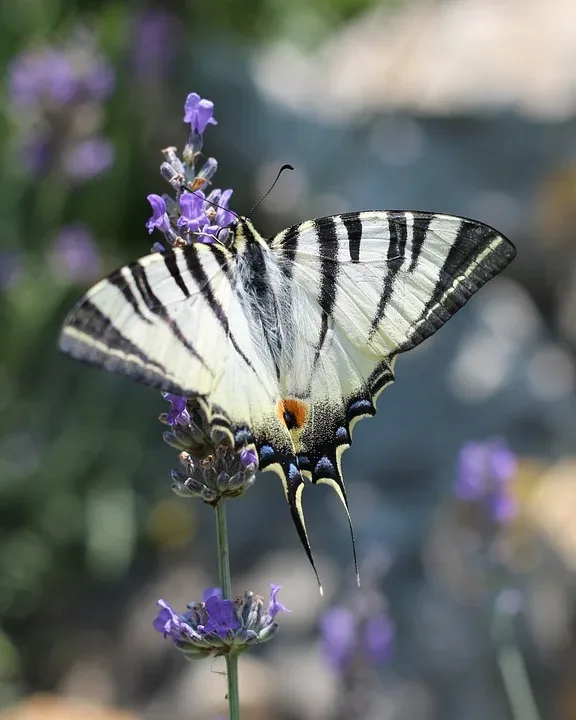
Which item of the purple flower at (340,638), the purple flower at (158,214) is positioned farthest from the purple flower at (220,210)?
the purple flower at (340,638)

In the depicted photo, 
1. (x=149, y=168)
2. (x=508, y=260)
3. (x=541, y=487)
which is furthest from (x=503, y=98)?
(x=508, y=260)

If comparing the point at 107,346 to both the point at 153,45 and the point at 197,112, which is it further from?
the point at 153,45

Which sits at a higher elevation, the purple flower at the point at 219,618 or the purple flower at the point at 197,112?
the purple flower at the point at 197,112

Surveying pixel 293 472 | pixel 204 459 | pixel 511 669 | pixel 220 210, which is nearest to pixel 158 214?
pixel 220 210

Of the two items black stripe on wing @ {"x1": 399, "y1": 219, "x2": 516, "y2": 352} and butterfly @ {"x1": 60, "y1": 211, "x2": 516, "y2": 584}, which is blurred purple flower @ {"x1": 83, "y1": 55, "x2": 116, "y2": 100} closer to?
butterfly @ {"x1": 60, "y1": 211, "x2": 516, "y2": 584}

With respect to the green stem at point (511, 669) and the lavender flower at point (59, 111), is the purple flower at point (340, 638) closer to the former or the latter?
the green stem at point (511, 669)

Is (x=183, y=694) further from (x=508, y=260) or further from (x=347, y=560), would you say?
(x=508, y=260)

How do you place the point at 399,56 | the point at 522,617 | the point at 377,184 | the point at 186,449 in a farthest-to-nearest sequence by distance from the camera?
the point at 399,56, the point at 377,184, the point at 522,617, the point at 186,449
